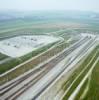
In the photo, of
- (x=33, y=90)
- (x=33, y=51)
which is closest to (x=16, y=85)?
(x=33, y=90)

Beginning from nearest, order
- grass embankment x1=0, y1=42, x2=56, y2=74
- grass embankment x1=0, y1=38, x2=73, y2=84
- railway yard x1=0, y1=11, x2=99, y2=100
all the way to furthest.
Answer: railway yard x1=0, y1=11, x2=99, y2=100 < grass embankment x1=0, y1=38, x2=73, y2=84 < grass embankment x1=0, y1=42, x2=56, y2=74

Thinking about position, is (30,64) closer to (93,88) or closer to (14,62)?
Result: (14,62)

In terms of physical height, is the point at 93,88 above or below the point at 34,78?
above

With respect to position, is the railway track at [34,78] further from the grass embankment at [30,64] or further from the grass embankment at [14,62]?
the grass embankment at [14,62]

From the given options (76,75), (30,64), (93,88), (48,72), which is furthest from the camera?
(30,64)

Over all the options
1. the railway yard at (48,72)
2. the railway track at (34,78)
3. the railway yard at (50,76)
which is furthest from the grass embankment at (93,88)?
the railway track at (34,78)

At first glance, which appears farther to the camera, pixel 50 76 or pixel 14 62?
pixel 14 62

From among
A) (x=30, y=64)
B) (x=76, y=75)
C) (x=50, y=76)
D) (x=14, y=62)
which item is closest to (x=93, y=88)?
(x=76, y=75)

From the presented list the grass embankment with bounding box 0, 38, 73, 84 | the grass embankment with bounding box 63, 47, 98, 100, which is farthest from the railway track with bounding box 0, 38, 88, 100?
the grass embankment with bounding box 63, 47, 98, 100

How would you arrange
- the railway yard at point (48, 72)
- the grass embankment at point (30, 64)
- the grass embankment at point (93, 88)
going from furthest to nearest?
the grass embankment at point (30, 64) < the railway yard at point (48, 72) < the grass embankment at point (93, 88)

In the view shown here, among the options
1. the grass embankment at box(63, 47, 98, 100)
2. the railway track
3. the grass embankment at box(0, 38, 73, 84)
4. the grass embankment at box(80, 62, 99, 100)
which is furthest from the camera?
the grass embankment at box(0, 38, 73, 84)

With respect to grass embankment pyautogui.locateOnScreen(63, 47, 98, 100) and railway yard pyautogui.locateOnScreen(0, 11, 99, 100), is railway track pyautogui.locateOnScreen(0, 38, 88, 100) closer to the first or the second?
railway yard pyautogui.locateOnScreen(0, 11, 99, 100)
